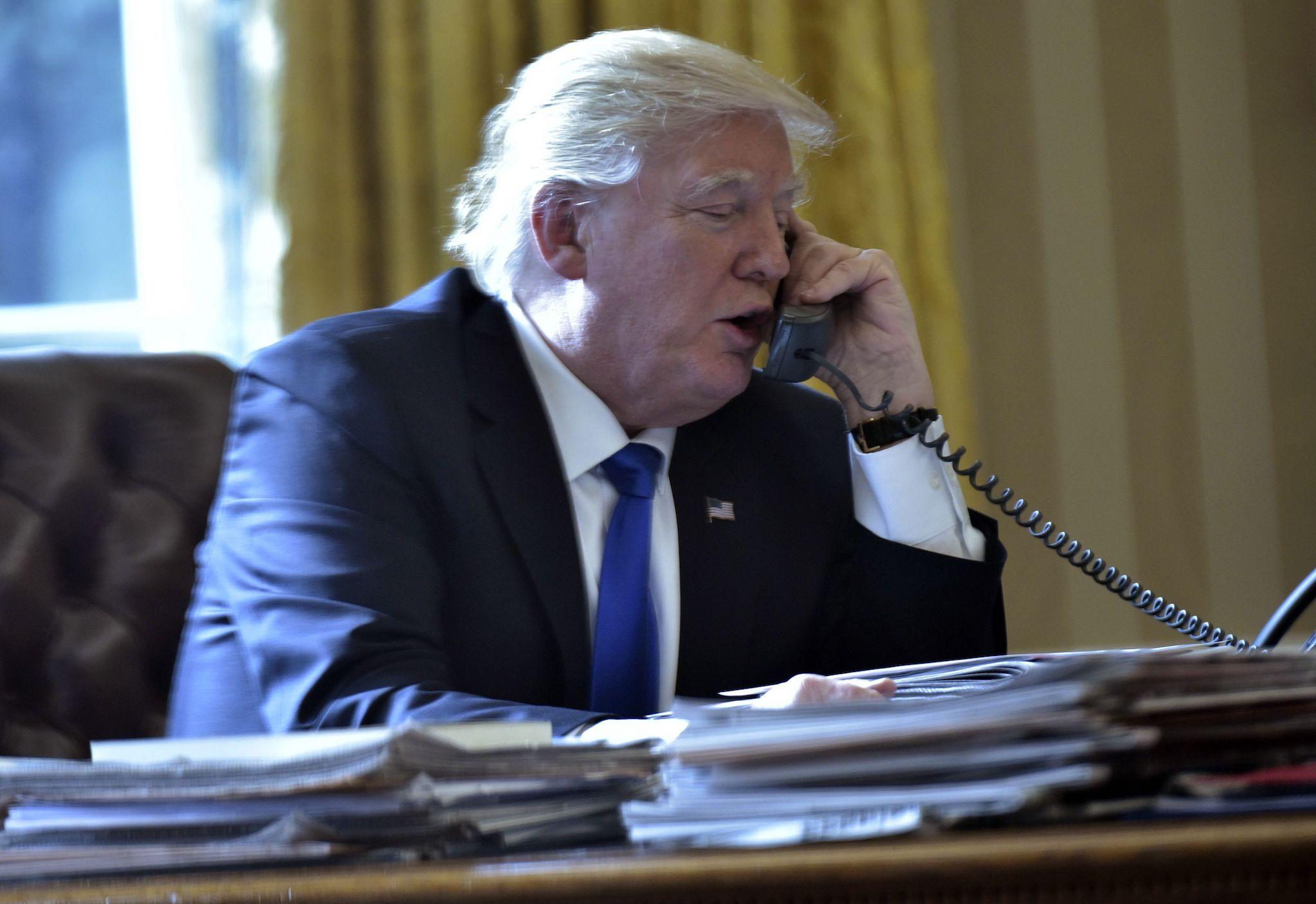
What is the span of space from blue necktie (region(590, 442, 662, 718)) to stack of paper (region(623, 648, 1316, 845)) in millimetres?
796

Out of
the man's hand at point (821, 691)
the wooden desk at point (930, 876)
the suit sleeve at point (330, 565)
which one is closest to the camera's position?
the wooden desk at point (930, 876)

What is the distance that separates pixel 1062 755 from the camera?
560 millimetres

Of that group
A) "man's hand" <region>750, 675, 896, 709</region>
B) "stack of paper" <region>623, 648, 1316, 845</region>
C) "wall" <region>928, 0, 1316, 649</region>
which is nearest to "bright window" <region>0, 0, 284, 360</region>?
"wall" <region>928, 0, 1316, 649</region>

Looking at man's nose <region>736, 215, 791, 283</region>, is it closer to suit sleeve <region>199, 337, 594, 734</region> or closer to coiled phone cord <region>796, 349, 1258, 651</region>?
coiled phone cord <region>796, 349, 1258, 651</region>

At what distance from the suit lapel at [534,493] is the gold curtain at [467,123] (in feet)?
3.05

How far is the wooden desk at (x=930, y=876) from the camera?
0.49m

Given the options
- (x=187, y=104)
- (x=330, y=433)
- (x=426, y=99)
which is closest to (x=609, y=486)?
(x=330, y=433)

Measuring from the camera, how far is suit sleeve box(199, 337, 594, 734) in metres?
1.02

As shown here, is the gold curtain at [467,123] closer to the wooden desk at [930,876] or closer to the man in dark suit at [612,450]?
the man in dark suit at [612,450]

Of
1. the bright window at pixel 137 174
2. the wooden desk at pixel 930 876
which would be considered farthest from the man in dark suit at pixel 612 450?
the bright window at pixel 137 174

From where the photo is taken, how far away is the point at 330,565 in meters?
1.15

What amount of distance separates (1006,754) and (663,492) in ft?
3.44

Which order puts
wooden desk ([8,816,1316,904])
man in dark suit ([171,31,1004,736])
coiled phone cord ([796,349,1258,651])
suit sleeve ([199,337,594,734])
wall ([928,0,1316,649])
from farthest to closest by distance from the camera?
wall ([928,0,1316,649]) → coiled phone cord ([796,349,1258,651]) → man in dark suit ([171,31,1004,736]) → suit sleeve ([199,337,594,734]) → wooden desk ([8,816,1316,904])

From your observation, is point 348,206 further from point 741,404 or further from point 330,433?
point 330,433
